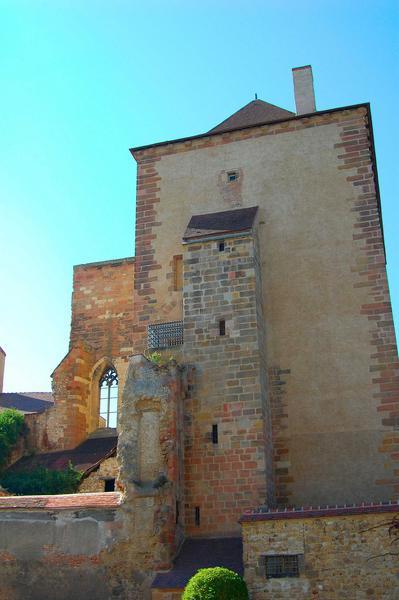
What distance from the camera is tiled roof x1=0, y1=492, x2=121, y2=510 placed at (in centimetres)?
1526

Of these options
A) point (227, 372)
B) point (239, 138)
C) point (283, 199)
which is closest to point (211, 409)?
point (227, 372)

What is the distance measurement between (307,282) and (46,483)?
949 cm

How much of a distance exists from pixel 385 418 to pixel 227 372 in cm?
382

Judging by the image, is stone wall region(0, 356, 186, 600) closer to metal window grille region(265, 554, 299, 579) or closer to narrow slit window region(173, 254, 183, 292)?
metal window grille region(265, 554, 299, 579)

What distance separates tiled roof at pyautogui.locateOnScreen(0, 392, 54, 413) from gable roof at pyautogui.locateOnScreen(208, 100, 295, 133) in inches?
510

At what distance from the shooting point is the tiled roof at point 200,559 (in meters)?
14.0

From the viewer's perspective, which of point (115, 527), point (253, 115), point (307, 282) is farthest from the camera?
point (253, 115)

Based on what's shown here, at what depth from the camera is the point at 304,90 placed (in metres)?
21.5

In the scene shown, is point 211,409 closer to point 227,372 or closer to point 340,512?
point 227,372

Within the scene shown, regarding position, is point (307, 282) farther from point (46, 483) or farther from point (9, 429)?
point (9, 429)

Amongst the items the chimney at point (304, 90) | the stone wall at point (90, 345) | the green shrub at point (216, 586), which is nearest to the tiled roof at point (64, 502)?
the green shrub at point (216, 586)

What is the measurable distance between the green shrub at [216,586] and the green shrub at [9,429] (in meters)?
12.5

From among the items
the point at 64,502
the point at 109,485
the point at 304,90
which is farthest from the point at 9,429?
the point at 304,90

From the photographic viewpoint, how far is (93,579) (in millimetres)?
14664
